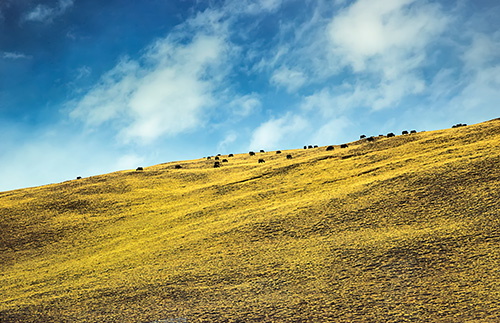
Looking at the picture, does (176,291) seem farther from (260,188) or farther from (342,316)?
(260,188)

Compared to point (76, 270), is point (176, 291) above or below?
below

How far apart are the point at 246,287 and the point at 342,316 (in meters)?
3.06

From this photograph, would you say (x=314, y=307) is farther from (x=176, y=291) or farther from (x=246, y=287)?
(x=176, y=291)

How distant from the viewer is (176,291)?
472 inches

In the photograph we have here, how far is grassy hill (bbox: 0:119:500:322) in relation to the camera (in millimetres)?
10156

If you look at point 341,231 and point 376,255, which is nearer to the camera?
point 376,255

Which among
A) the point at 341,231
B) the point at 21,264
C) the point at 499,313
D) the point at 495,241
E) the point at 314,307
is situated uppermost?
the point at 21,264

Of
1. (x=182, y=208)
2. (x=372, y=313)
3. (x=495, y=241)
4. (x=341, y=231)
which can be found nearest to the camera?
(x=372, y=313)

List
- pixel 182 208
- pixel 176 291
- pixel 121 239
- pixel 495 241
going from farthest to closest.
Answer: pixel 182 208
pixel 121 239
pixel 176 291
pixel 495 241

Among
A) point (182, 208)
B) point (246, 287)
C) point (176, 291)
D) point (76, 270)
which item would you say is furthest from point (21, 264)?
point (246, 287)

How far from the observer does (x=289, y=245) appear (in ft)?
44.7

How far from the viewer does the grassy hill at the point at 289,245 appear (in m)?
10.2

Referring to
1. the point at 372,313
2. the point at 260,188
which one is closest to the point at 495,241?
the point at 372,313

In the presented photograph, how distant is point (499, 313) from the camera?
8547mm
